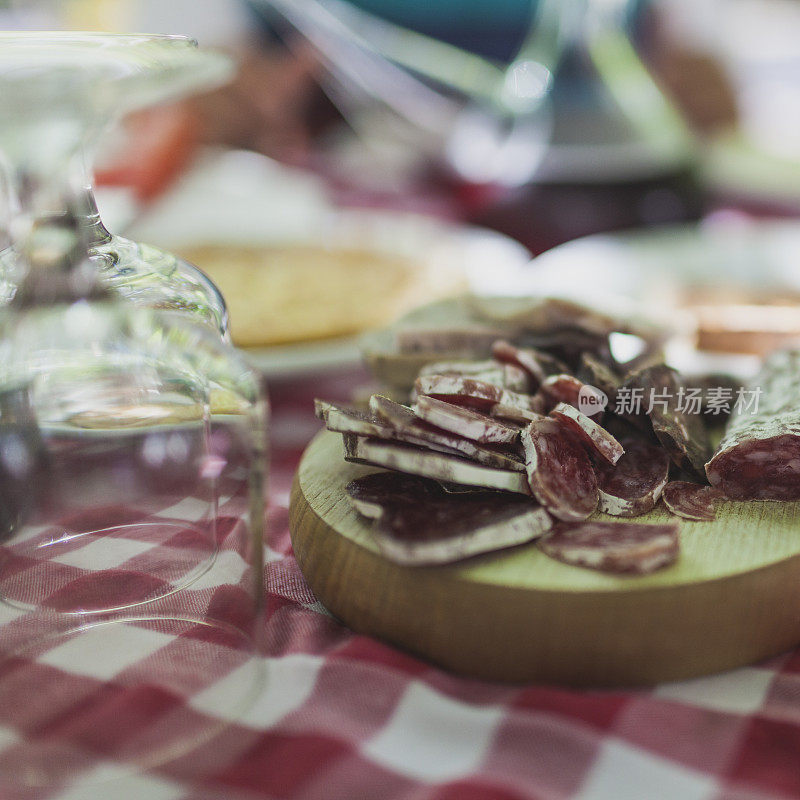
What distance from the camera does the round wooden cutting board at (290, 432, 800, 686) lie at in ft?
1.56

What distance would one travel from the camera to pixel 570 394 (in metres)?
0.60

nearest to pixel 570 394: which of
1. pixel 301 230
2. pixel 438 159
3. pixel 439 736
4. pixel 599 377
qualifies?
pixel 599 377

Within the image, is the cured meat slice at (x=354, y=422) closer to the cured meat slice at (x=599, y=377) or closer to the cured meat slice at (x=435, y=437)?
the cured meat slice at (x=435, y=437)

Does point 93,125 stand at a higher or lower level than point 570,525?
higher

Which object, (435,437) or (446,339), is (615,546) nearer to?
(435,437)

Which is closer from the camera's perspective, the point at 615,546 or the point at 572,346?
the point at 615,546

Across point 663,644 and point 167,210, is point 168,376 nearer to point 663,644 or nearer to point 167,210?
point 663,644

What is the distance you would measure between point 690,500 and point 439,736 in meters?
0.24

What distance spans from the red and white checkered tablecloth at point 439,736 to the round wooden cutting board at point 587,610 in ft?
0.05

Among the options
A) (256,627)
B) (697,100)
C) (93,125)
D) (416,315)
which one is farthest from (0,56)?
(697,100)

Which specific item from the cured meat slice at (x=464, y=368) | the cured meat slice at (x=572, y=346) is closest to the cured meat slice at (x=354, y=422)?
the cured meat slice at (x=464, y=368)

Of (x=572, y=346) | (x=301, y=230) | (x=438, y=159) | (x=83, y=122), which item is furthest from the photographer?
(x=438, y=159)

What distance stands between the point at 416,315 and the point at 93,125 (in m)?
0.43

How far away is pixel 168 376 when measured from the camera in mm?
A: 576
